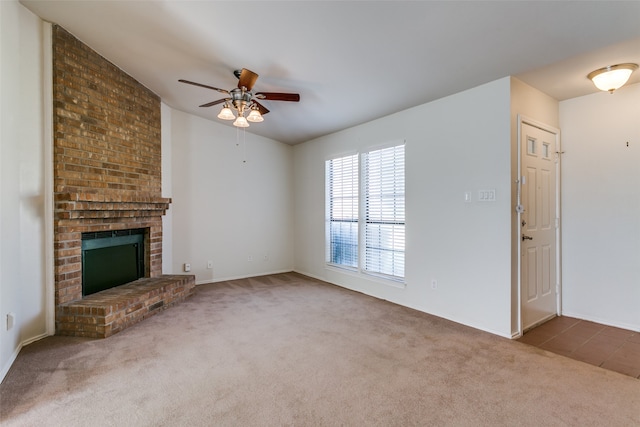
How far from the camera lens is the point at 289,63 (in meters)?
2.97

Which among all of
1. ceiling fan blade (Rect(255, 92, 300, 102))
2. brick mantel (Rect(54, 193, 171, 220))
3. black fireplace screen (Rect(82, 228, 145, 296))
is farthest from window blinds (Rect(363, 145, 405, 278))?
black fireplace screen (Rect(82, 228, 145, 296))

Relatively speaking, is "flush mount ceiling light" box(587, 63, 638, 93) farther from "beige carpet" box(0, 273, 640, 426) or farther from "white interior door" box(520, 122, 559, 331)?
"beige carpet" box(0, 273, 640, 426)

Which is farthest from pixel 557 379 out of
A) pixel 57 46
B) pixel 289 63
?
pixel 57 46

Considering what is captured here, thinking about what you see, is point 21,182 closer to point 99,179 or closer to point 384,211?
point 99,179

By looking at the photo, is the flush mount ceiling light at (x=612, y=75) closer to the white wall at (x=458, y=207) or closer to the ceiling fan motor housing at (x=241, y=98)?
the white wall at (x=458, y=207)

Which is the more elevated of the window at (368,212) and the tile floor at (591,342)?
the window at (368,212)

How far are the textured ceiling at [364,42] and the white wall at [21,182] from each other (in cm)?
37

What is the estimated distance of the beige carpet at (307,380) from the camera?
1.82m

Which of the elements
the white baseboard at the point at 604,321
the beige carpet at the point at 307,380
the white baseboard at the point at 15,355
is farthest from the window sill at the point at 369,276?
the white baseboard at the point at 15,355

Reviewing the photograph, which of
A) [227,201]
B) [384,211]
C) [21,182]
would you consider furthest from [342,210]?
[21,182]

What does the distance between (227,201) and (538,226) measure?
4.51 m

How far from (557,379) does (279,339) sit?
7.30 feet

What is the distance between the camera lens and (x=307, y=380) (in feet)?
7.21

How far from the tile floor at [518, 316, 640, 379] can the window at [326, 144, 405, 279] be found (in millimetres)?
1616
